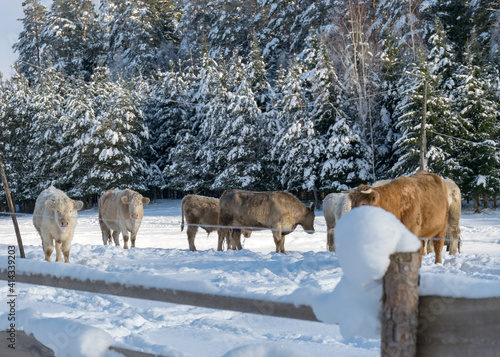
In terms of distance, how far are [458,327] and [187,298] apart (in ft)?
4.04

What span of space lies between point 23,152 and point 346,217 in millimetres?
44270

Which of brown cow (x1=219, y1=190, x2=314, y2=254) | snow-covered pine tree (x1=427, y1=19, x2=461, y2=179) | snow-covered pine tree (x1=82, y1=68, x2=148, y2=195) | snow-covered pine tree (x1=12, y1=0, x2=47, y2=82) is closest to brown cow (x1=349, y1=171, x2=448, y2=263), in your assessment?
brown cow (x1=219, y1=190, x2=314, y2=254)

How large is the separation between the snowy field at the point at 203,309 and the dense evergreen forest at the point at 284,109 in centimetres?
1450

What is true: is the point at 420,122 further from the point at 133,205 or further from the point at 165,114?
the point at 165,114

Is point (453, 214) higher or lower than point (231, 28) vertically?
lower

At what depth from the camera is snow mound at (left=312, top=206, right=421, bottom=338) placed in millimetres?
1767

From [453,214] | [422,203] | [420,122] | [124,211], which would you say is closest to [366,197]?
[422,203]

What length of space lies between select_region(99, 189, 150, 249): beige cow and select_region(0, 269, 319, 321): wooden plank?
32.2ft

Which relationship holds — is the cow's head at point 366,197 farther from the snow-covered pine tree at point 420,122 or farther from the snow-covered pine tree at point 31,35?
the snow-covered pine tree at point 31,35

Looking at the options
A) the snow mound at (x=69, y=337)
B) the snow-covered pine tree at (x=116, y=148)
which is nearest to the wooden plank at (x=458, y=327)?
the snow mound at (x=69, y=337)

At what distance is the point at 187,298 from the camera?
236cm

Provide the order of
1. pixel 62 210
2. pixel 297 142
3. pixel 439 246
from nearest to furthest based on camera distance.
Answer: pixel 439 246 < pixel 62 210 < pixel 297 142

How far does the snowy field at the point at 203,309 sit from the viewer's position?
2436 mm

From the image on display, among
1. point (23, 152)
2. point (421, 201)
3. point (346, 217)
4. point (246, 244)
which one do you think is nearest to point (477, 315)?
point (346, 217)
